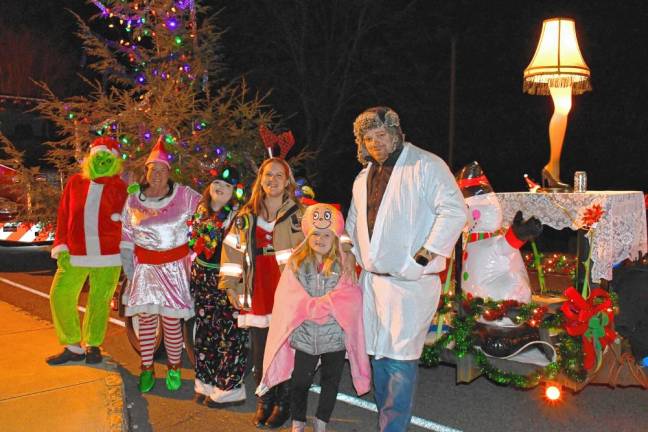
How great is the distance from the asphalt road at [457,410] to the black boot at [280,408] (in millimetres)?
155

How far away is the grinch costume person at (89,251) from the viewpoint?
511 cm

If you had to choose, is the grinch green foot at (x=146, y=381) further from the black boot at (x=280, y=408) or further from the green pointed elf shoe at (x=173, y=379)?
the black boot at (x=280, y=408)

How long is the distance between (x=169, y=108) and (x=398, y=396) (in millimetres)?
4523

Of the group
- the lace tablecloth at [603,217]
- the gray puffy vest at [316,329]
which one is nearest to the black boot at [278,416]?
the gray puffy vest at [316,329]

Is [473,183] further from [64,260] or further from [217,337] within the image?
[64,260]

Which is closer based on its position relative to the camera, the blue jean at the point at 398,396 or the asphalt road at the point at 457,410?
the blue jean at the point at 398,396

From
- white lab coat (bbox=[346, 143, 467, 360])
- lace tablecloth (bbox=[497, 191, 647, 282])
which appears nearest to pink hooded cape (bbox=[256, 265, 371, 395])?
white lab coat (bbox=[346, 143, 467, 360])

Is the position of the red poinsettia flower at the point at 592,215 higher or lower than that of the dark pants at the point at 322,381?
higher

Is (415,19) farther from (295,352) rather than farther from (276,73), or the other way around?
(295,352)

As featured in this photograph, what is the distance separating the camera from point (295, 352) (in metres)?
3.98

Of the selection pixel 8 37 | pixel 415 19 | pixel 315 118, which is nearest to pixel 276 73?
pixel 315 118

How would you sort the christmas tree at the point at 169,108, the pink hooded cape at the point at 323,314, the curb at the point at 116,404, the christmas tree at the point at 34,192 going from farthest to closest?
1. the christmas tree at the point at 34,192
2. the christmas tree at the point at 169,108
3. the curb at the point at 116,404
4. the pink hooded cape at the point at 323,314

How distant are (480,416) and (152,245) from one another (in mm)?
2774

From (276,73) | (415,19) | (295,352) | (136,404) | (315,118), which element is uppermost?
(415,19)
